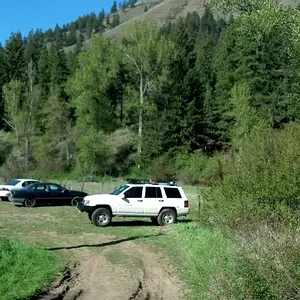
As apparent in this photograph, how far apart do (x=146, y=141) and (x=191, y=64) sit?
2177cm

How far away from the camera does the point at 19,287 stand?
1114cm

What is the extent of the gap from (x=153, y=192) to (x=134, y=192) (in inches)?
32.6

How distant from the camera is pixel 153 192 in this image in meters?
22.7

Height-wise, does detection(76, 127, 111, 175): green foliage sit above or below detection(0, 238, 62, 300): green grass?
above

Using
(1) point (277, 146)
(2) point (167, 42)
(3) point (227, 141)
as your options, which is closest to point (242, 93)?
(3) point (227, 141)

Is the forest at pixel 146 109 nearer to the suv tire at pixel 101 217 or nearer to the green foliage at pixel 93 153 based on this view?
the green foliage at pixel 93 153

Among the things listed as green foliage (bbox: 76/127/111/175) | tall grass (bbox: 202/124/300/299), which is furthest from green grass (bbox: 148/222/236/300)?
green foliage (bbox: 76/127/111/175)

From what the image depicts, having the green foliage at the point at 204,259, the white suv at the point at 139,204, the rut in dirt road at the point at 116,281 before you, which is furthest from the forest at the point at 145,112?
the rut in dirt road at the point at 116,281

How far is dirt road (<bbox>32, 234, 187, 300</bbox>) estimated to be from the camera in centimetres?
1123

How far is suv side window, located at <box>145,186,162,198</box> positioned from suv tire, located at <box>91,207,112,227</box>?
6.04 ft

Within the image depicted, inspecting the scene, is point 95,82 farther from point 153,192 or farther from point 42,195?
point 153,192

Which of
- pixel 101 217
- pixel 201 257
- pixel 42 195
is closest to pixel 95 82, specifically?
pixel 42 195

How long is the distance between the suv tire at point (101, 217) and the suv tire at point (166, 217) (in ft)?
7.22

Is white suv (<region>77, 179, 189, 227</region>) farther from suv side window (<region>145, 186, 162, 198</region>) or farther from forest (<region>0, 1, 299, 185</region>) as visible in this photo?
forest (<region>0, 1, 299, 185</region>)
